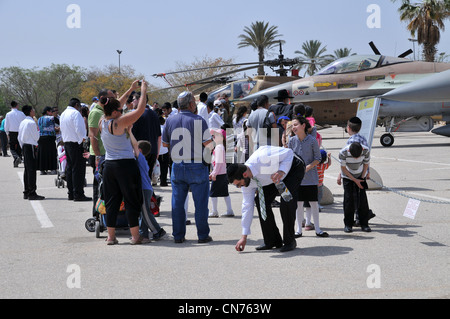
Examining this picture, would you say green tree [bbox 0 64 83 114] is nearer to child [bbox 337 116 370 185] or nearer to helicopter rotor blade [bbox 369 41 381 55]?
helicopter rotor blade [bbox 369 41 381 55]

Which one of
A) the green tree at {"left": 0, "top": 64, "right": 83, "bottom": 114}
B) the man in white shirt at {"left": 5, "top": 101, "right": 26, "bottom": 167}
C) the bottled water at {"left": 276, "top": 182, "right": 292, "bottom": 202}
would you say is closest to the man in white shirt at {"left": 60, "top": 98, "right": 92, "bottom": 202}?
the bottled water at {"left": 276, "top": 182, "right": 292, "bottom": 202}

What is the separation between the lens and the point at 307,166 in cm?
712

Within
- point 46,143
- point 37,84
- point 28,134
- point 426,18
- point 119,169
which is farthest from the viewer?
point 37,84

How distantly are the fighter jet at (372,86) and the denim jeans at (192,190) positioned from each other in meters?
16.3

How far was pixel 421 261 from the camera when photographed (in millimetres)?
5508

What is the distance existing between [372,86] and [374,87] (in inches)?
4.4

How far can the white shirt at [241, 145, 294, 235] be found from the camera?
5902 mm

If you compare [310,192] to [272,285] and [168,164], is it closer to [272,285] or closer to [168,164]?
[272,285]

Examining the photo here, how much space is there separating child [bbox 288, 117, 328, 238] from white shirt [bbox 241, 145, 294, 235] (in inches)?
46.7

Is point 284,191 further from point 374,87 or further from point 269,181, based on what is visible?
point 374,87

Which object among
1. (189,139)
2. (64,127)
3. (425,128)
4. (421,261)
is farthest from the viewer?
(425,128)

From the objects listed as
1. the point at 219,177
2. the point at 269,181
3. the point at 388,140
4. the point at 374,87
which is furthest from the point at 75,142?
the point at 388,140
